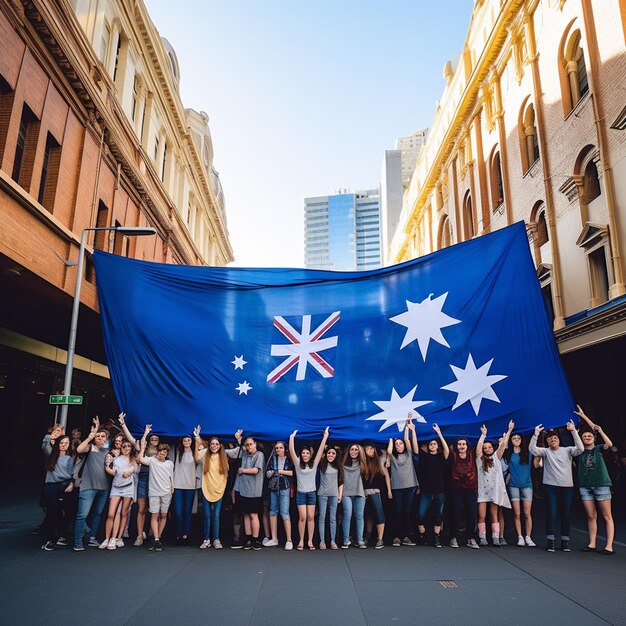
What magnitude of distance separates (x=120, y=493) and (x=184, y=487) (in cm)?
100

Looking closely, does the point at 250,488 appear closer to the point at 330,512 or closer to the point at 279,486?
the point at 279,486

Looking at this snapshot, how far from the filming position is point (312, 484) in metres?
8.55

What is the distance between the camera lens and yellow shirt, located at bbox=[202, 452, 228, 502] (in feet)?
28.1

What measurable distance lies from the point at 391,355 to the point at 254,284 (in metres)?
2.88

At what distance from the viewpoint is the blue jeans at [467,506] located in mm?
8695

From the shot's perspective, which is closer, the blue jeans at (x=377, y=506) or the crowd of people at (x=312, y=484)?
the crowd of people at (x=312, y=484)

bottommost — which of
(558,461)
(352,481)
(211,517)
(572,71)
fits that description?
(211,517)

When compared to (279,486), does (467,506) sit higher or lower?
lower

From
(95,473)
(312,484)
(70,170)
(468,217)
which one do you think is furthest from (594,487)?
(468,217)

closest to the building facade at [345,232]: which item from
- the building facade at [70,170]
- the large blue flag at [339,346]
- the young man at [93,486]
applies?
the building facade at [70,170]

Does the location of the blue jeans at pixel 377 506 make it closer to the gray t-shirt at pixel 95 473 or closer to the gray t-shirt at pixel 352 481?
the gray t-shirt at pixel 352 481

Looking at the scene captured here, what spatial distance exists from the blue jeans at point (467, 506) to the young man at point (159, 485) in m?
4.70

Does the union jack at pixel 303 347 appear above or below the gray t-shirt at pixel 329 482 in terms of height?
above

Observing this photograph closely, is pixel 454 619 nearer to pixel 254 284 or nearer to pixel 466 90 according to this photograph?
pixel 254 284
